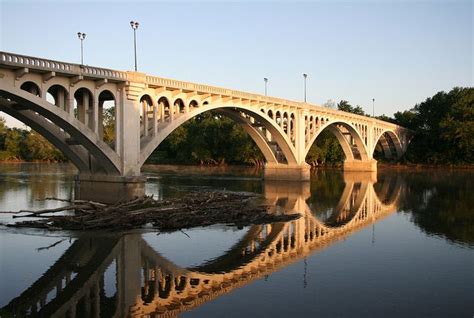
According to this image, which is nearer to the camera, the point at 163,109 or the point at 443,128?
the point at 163,109

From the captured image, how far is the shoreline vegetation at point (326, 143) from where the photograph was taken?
80.4m

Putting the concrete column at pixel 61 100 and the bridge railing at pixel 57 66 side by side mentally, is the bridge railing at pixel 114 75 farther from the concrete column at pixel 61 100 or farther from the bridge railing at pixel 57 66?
the concrete column at pixel 61 100

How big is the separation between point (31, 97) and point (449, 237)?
2078cm

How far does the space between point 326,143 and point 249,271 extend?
2899 inches

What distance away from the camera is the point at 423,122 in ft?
316

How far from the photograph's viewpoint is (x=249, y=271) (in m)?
15.1

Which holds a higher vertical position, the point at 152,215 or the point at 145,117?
the point at 145,117

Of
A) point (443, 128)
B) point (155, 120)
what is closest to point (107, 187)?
point (155, 120)

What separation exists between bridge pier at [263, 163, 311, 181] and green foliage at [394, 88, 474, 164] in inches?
1448

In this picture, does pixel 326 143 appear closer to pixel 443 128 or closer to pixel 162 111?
pixel 443 128

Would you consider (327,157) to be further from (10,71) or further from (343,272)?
(343,272)

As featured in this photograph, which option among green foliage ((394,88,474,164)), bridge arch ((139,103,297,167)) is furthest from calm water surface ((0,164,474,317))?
green foliage ((394,88,474,164))

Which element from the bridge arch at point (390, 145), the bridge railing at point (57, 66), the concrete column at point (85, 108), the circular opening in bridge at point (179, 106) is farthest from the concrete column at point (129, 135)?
the bridge arch at point (390, 145)

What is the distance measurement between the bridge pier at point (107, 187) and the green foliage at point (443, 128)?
60.3 m
